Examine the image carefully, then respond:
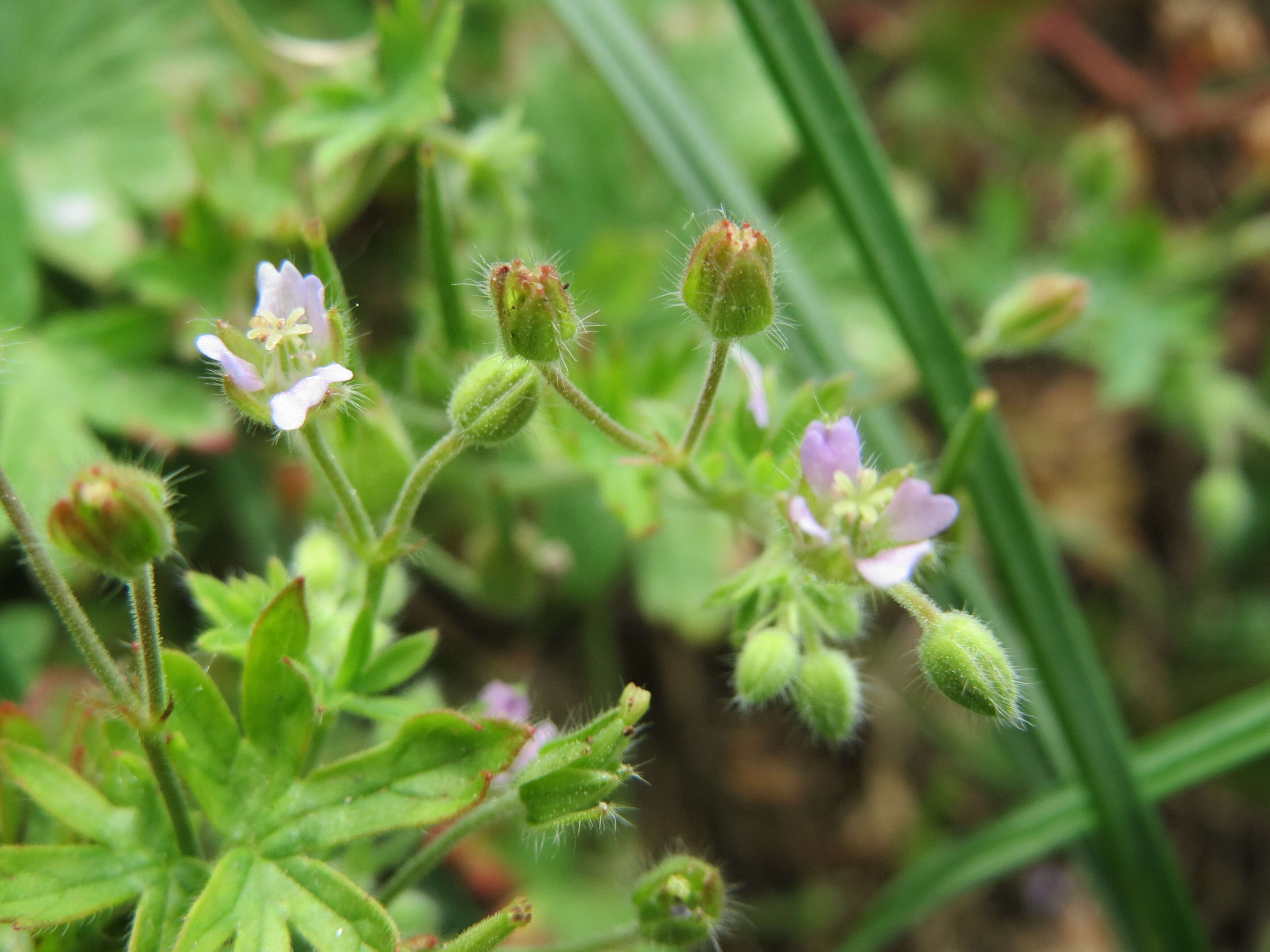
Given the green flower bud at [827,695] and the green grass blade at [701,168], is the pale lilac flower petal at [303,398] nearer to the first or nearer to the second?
the green flower bud at [827,695]

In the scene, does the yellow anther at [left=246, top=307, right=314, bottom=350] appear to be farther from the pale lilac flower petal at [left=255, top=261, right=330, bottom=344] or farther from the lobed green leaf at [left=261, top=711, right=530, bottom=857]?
the lobed green leaf at [left=261, top=711, right=530, bottom=857]

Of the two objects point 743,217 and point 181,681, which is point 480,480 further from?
point 181,681

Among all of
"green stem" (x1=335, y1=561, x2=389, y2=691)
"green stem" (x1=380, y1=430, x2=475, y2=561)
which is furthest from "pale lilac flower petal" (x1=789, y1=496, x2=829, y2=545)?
"green stem" (x1=335, y1=561, x2=389, y2=691)

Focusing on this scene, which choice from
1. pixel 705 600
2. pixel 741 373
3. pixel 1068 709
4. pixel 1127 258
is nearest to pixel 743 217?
pixel 741 373

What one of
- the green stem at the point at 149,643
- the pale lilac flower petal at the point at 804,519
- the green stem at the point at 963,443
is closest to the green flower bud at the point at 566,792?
the pale lilac flower petal at the point at 804,519

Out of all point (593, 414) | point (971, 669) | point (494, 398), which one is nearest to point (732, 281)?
point (593, 414)

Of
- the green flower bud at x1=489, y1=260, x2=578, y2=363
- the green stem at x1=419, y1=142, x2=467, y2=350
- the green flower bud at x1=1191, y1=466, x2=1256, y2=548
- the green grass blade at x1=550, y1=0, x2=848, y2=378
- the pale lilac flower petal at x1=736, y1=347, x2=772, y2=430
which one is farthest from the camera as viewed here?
the green flower bud at x1=1191, y1=466, x2=1256, y2=548
